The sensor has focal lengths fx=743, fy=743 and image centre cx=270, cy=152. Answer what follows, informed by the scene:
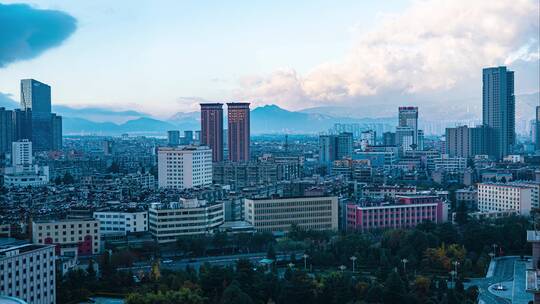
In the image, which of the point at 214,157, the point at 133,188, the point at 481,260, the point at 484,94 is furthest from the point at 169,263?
the point at 484,94

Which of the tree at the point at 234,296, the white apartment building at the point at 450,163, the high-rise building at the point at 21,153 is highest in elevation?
the high-rise building at the point at 21,153

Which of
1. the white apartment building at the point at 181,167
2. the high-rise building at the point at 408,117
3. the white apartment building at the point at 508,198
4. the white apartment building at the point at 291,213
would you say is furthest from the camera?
the high-rise building at the point at 408,117

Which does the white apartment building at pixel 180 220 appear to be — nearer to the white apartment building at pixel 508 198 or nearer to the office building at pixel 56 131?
the white apartment building at pixel 508 198

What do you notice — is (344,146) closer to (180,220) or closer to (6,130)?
(6,130)

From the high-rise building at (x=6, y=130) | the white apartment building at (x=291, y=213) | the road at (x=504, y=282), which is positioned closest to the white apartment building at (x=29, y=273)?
the road at (x=504, y=282)

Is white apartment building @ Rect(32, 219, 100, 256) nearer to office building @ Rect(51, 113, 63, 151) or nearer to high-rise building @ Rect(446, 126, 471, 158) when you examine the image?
high-rise building @ Rect(446, 126, 471, 158)

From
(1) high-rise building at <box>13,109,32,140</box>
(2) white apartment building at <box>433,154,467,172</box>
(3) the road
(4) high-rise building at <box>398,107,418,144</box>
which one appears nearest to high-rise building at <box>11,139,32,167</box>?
(1) high-rise building at <box>13,109,32,140</box>

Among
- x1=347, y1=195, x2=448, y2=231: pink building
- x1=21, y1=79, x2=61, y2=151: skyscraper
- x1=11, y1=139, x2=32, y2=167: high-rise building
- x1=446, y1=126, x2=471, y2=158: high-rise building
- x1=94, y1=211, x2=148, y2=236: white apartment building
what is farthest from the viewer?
x1=21, y1=79, x2=61, y2=151: skyscraper
